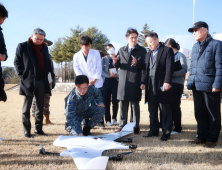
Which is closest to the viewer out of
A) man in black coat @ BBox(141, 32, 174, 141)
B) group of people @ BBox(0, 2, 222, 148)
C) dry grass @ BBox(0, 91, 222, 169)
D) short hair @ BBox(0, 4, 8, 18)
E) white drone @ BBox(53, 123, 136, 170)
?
white drone @ BBox(53, 123, 136, 170)

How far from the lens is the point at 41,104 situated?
3.75m

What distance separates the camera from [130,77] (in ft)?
12.8

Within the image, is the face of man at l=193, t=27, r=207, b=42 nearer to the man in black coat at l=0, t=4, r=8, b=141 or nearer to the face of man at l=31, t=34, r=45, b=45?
the face of man at l=31, t=34, r=45, b=45

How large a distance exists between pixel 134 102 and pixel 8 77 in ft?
174

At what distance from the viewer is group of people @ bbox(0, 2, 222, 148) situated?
9.86 feet

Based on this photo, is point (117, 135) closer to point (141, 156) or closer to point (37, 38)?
point (141, 156)

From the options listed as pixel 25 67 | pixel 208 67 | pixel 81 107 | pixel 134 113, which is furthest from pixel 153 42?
pixel 25 67

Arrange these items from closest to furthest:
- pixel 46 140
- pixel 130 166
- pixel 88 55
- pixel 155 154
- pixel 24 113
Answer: pixel 130 166 → pixel 155 154 → pixel 46 140 → pixel 24 113 → pixel 88 55

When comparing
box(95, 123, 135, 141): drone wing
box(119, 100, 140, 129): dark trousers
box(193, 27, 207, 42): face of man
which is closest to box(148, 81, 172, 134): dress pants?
box(119, 100, 140, 129): dark trousers

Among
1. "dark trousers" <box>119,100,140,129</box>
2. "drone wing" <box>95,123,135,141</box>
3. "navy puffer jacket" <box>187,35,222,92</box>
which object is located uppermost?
"navy puffer jacket" <box>187,35,222,92</box>

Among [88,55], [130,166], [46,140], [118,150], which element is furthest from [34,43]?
[130,166]

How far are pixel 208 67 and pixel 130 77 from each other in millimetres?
1384

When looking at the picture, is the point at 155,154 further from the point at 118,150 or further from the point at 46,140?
the point at 46,140

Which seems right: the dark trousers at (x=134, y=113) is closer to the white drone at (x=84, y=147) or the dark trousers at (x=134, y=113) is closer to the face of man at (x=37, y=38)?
the white drone at (x=84, y=147)
